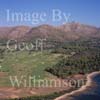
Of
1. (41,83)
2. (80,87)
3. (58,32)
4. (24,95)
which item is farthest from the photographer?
(58,32)

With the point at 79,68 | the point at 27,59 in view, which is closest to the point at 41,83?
the point at 79,68

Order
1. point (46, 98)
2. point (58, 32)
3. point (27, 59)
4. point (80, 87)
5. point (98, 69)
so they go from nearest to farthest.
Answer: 1. point (46, 98)
2. point (80, 87)
3. point (98, 69)
4. point (27, 59)
5. point (58, 32)

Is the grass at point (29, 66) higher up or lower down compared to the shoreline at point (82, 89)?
higher up

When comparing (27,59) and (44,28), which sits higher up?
(44,28)

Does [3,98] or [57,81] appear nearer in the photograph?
[3,98]

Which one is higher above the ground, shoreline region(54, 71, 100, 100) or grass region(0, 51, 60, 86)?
grass region(0, 51, 60, 86)

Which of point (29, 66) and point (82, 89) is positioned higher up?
point (29, 66)

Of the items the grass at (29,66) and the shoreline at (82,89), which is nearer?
the shoreline at (82,89)

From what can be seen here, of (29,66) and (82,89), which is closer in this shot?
(82,89)

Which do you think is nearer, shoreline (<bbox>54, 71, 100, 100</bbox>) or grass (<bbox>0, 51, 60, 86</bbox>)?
shoreline (<bbox>54, 71, 100, 100</bbox>)

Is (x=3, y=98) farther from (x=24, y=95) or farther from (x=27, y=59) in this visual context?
(x=27, y=59)
